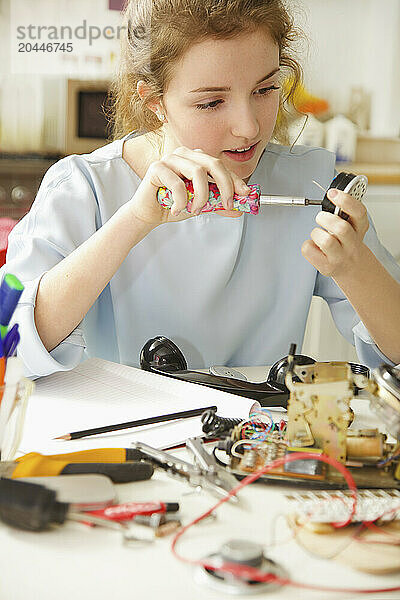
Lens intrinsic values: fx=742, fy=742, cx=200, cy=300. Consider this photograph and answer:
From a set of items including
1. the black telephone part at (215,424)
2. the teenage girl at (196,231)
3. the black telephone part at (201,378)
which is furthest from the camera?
the teenage girl at (196,231)

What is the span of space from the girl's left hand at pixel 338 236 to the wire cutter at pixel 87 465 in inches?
14.3

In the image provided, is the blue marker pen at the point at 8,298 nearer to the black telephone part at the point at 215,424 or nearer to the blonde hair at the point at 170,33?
the black telephone part at the point at 215,424

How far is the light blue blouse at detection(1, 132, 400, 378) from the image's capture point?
1086 mm

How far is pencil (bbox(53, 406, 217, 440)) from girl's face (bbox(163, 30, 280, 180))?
42cm

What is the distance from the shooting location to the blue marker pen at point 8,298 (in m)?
0.58

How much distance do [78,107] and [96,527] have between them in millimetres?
1263

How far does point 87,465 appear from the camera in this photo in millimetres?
583

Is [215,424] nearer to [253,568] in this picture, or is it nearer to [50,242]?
[253,568]

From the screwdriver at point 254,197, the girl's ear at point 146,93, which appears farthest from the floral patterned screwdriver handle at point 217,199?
the girl's ear at point 146,93

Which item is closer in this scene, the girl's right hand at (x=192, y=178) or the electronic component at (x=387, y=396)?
the electronic component at (x=387, y=396)

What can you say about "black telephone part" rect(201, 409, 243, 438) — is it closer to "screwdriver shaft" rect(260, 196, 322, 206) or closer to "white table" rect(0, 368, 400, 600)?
"white table" rect(0, 368, 400, 600)

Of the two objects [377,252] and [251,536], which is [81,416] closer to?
[251,536]

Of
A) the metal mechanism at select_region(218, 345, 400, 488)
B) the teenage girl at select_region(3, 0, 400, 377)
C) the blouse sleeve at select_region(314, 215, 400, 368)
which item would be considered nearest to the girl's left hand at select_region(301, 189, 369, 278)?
the teenage girl at select_region(3, 0, 400, 377)

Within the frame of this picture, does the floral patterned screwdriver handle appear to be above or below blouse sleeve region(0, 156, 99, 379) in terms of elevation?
above
